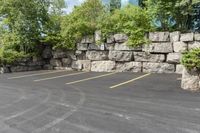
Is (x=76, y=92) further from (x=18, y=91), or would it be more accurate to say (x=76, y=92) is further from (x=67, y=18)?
(x=67, y=18)

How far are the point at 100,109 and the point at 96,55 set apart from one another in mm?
9907

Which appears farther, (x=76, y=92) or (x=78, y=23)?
(x=78, y=23)

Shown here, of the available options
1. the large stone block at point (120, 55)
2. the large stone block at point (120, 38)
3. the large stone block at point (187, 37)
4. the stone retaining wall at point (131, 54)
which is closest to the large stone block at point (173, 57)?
the stone retaining wall at point (131, 54)

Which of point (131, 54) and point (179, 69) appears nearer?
point (179, 69)

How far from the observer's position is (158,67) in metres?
15.0

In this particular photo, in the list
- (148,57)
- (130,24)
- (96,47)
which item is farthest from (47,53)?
(148,57)

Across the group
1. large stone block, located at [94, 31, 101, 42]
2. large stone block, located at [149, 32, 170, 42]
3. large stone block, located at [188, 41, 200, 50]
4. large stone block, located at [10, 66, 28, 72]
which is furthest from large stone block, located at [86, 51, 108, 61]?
large stone block, located at [188, 41, 200, 50]

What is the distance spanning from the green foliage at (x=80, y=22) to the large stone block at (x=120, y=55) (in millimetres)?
2078

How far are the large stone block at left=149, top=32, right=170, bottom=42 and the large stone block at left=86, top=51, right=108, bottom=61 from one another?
2.85 m

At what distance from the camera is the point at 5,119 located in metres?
6.31

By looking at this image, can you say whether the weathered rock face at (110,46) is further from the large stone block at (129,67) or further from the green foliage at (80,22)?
the green foliage at (80,22)

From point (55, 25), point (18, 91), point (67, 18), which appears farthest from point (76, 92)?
point (55, 25)

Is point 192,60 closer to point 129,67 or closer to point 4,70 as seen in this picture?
point 129,67

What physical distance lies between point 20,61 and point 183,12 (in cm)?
1010
